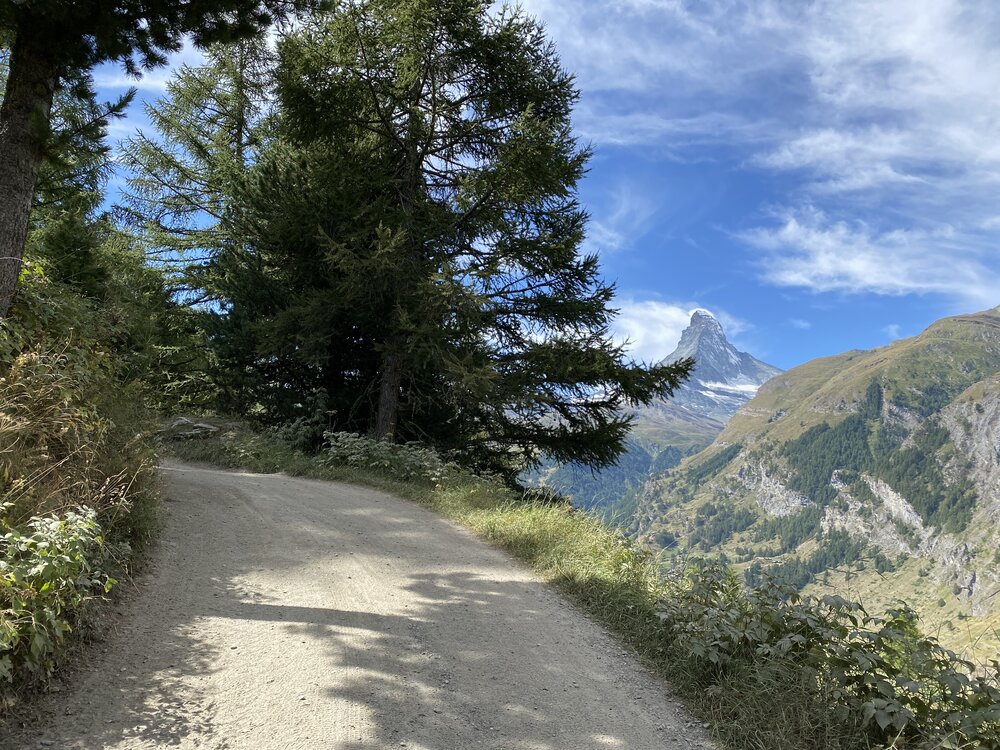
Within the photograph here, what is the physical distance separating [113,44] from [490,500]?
7554mm

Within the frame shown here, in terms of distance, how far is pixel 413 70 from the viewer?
12938 mm

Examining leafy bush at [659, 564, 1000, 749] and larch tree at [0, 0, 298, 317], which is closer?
leafy bush at [659, 564, 1000, 749]

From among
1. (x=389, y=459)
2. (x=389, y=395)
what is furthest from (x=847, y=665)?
(x=389, y=395)

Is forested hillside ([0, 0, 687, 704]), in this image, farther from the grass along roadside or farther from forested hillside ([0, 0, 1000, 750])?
the grass along roadside

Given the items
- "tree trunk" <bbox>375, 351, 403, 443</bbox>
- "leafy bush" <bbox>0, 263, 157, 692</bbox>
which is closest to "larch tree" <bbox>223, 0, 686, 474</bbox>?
"tree trunk" <bbox>375, 351, 403, 443</bbox>

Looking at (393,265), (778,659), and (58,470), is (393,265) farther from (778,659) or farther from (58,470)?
(778,659)

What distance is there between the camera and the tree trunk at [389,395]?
1413cm

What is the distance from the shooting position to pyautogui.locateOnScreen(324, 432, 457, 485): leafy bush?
37.0 feet

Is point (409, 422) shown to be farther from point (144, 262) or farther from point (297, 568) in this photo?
point (144, 262)

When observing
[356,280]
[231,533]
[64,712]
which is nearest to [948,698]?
[64,712]

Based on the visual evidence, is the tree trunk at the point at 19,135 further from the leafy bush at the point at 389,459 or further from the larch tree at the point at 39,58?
the leafy bush at the point at 389,459

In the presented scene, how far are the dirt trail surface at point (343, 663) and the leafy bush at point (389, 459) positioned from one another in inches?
183

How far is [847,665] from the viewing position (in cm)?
381

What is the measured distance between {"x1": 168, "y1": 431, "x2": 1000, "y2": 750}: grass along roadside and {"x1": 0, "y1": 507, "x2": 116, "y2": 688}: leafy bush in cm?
405
